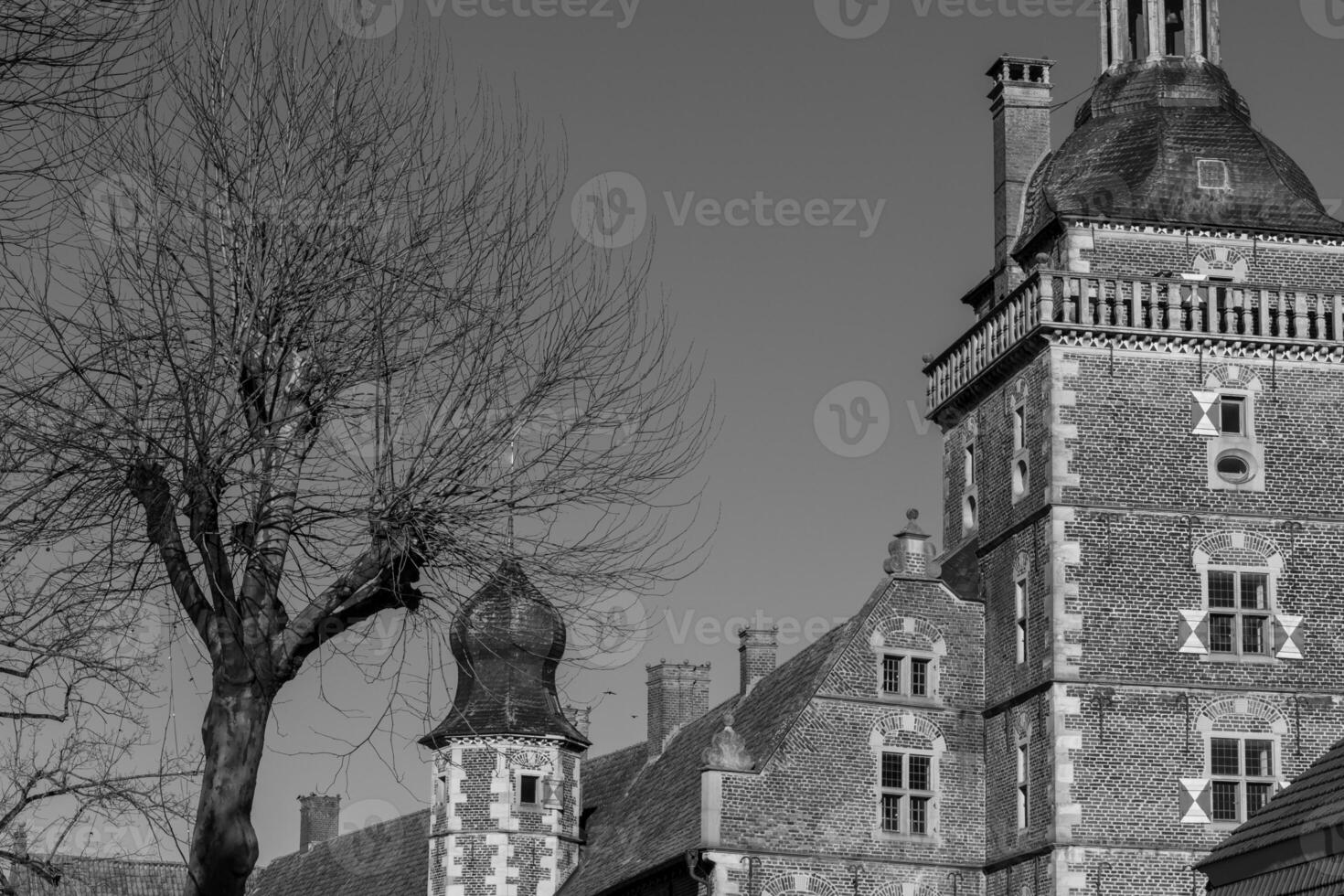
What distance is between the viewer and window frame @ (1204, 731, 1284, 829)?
3105cm

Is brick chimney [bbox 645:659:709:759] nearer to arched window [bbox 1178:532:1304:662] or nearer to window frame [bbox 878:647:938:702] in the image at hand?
window frame [bbox 878:647:938:702]

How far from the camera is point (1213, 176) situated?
3397 centimetres

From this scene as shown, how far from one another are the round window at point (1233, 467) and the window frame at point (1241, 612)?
4.15 ft

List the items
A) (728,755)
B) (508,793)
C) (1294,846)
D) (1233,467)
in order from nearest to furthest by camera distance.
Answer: (1294,846)
(1233,467)
(728,755)
(508,793)

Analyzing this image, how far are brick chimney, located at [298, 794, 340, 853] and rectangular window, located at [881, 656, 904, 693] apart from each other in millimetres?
31782

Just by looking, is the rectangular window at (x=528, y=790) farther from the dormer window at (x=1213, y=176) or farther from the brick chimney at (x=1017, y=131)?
the dormer window at (x=1213, y=176)

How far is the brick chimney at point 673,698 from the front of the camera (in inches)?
1817

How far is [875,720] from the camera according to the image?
110 ft

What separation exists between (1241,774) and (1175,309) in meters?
6.53

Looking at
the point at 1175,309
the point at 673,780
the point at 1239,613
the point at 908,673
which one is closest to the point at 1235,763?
the point at 1239,613

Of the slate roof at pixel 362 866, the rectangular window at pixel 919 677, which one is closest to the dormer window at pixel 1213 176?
the rectangular window at pixel 919 677

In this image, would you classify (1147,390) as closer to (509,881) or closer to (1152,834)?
(1152,834)

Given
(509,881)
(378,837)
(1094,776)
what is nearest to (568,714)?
(509,881)

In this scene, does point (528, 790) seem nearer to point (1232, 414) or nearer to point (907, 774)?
point (907, 774)
